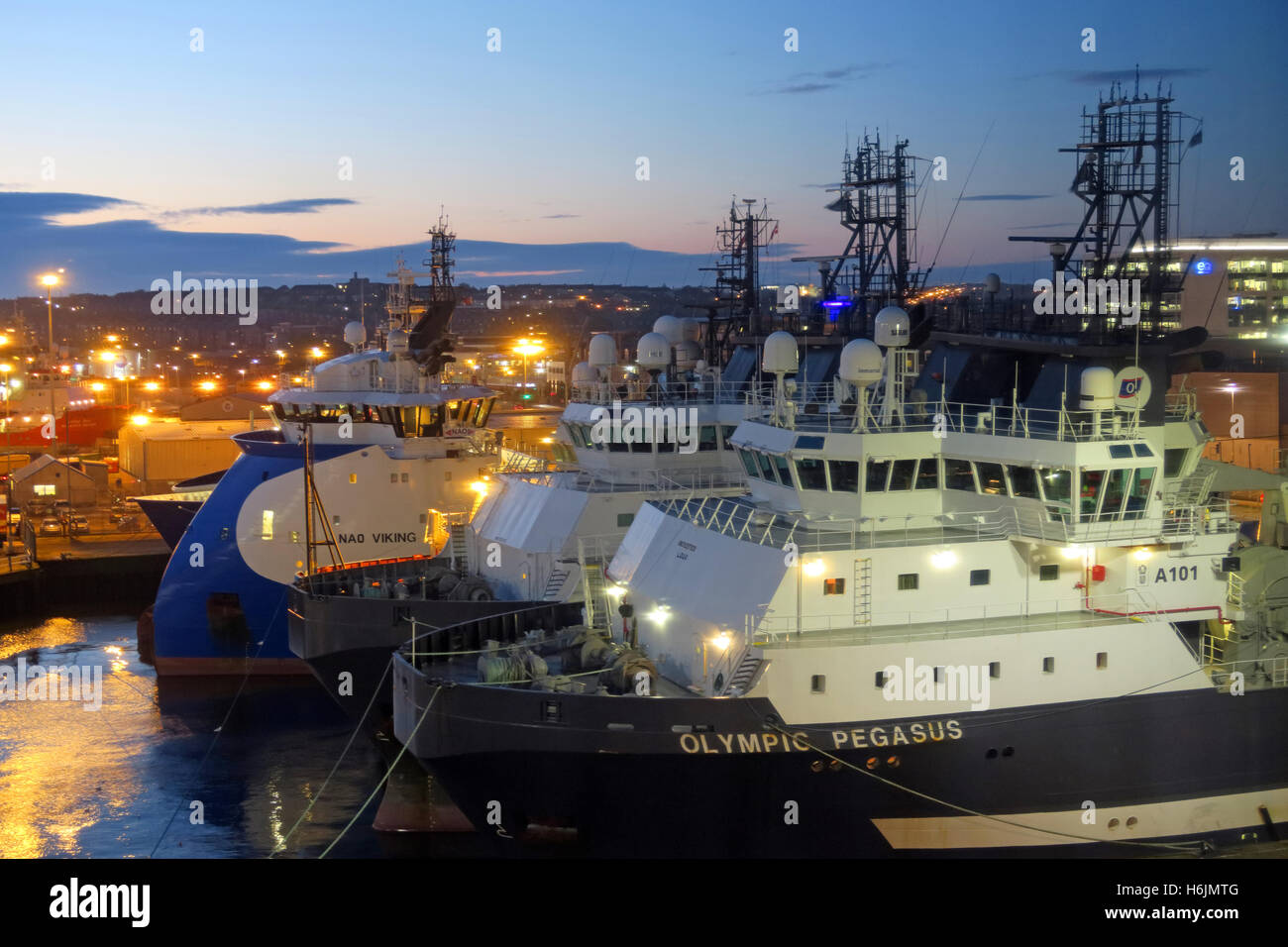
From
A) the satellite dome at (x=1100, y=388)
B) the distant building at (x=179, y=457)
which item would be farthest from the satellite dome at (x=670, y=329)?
the distant building at (x=179, y=457)

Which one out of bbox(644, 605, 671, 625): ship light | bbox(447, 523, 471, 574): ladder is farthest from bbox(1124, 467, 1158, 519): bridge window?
bbox(447, 523, 471, 574): ladder

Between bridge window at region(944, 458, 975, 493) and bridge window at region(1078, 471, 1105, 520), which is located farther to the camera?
bridge window at region(944, 458, 975, 493)

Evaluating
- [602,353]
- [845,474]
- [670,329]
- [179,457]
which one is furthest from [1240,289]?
[179,457]

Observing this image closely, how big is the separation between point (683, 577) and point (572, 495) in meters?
6.09

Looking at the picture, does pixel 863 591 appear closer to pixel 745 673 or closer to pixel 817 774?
pixel 745 673

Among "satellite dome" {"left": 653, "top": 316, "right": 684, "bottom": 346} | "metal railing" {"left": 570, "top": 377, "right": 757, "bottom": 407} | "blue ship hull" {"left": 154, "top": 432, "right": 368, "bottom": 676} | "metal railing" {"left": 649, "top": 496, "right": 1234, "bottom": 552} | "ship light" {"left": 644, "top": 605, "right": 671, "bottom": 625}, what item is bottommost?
"blue ship hull" {"left": 154, "top": 432, "right": 368, "bottom": 676}

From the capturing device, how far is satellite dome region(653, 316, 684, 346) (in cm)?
2780

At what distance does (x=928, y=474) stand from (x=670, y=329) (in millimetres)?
11731

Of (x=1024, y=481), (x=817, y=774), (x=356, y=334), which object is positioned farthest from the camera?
(x=356, y=334)

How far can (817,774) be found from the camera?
49.3 feet

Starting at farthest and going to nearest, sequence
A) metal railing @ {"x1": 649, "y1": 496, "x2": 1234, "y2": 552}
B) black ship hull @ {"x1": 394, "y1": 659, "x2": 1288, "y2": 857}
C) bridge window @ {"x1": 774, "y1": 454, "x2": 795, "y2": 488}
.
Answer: bridge window @ {"x1": 774, "y1": 454, "x2": 795, "y2": 488} → metal railing @ {"x1": 649, "y1": 496, "x2": 1234, "y2": 552} → black ship hull @ {"x1": 394, "y1": 659, "x2": 1288, "y2": 857}

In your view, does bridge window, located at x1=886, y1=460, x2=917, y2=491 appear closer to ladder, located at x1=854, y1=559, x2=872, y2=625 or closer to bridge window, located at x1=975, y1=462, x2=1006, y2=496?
bridge window, located at x1=975, y1=462, x2=1006, y2=496

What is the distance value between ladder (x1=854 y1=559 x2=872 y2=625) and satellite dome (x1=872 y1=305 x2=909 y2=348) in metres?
3.43

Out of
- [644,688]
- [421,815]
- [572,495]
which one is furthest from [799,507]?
[421,815]
